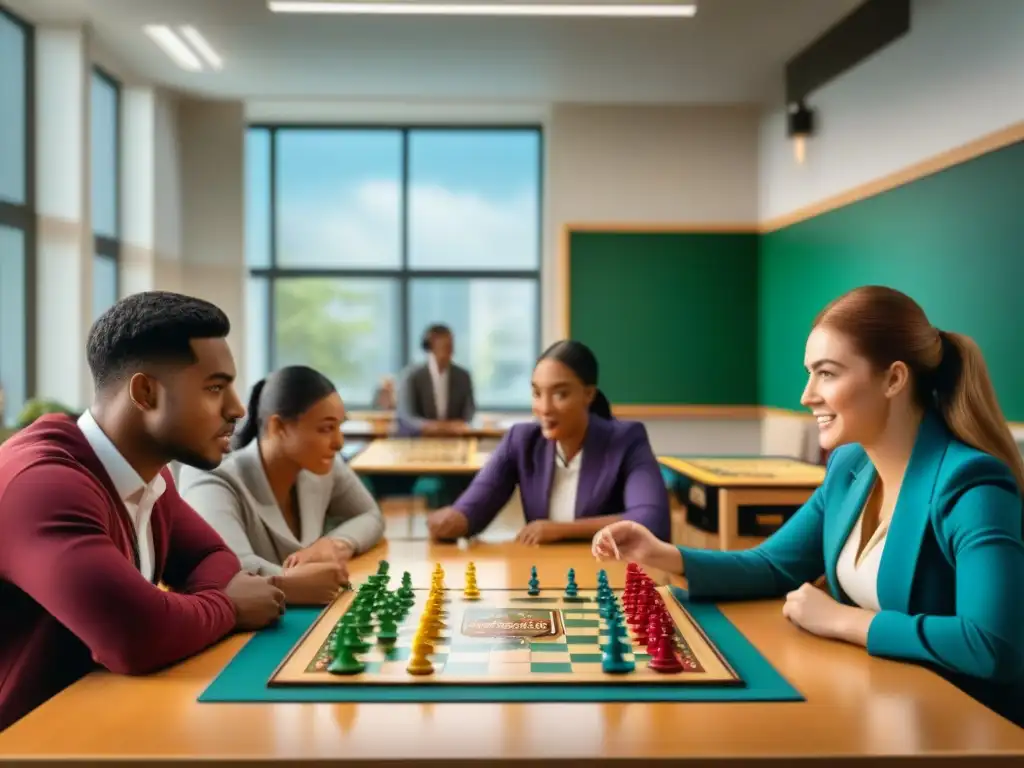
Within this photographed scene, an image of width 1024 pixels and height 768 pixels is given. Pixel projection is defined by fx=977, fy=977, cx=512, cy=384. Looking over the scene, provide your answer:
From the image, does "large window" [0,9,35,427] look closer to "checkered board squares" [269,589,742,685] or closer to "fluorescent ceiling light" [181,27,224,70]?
"fluorescent ceiling light" [181,27,224,70]

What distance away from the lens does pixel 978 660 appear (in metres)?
1.44

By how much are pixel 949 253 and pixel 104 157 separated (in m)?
6.10

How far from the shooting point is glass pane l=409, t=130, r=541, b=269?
9188 mm

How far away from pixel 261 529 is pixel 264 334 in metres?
7.14

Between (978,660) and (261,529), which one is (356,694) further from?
(261,529)

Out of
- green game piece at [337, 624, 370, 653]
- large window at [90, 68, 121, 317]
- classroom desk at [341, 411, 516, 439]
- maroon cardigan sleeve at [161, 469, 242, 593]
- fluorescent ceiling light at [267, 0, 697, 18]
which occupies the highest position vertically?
fluorescent ceiling light at [267, 0, 697, 18]

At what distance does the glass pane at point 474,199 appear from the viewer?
919cm

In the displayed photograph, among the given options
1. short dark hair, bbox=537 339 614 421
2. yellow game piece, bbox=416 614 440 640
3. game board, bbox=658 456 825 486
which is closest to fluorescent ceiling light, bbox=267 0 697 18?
game board, bbox=658 456 825 486

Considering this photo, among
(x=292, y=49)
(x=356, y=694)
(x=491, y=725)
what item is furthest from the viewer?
(x=292, y=49)

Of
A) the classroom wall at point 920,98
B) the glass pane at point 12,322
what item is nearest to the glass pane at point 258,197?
the glass pane at point 12,322

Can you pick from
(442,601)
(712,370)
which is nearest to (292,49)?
(712,370)

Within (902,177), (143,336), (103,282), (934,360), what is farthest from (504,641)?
(103,282)

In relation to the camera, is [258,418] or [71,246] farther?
[71,246]

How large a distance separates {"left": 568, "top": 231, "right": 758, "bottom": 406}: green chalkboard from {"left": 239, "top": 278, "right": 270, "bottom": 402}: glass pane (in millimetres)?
2916
